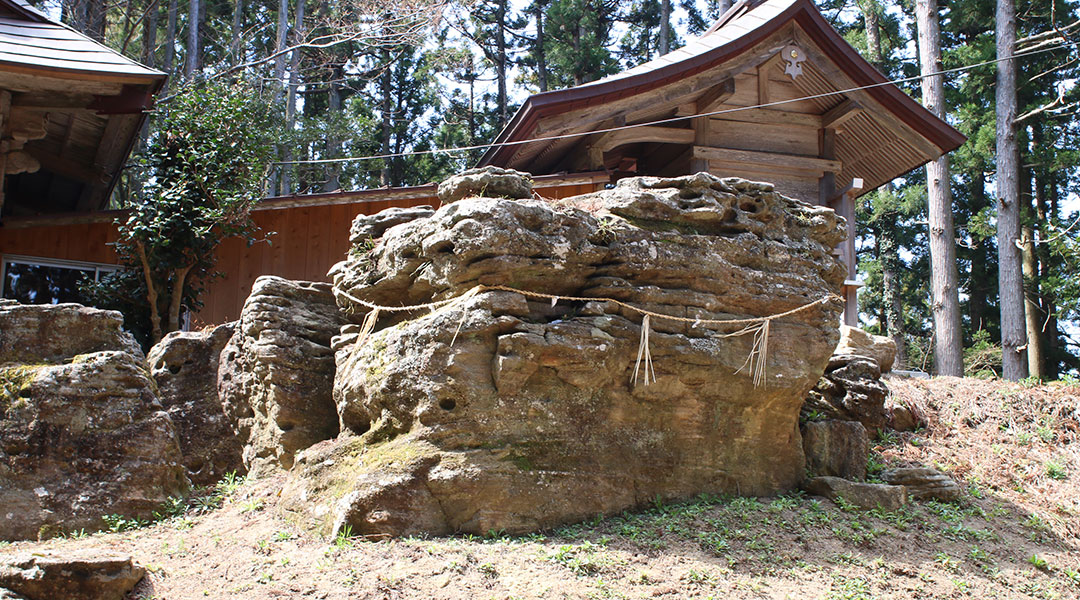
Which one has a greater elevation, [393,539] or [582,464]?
[582,464]

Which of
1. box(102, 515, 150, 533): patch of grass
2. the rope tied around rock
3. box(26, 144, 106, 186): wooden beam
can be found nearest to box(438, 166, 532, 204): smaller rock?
the rope tied around rock

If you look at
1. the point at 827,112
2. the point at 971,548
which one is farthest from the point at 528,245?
the point at 827,112

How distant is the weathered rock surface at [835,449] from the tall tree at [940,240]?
351 inches

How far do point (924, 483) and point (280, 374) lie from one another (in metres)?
5.37

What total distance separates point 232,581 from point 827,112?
11.3 meters

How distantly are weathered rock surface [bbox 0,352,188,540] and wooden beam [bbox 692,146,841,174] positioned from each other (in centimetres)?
856

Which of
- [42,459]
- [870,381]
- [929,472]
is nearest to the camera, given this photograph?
[42,459]

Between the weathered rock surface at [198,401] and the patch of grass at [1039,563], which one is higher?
the weathered rock surface at [198,401]

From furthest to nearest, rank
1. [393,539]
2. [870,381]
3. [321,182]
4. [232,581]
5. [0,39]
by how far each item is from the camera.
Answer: [321,182]
[0,39]
[870,381]
[393,539]
[232,581]

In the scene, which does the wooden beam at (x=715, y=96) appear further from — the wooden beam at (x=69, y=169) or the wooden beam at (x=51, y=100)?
the wooden beam at (x=69, y=169)

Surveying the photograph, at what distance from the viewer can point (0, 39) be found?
10094 mm

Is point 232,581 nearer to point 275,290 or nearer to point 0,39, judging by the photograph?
point 275,290

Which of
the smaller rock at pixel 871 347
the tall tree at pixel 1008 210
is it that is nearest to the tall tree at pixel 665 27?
the tall tree at pixel 1008 210

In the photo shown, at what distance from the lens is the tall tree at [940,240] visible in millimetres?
15555
